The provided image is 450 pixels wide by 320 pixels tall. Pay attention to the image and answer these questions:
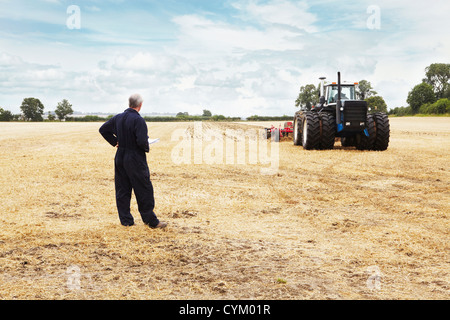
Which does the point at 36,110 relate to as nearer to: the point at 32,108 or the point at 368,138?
the point at 32,108

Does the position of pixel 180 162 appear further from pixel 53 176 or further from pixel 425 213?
pixel 425 213

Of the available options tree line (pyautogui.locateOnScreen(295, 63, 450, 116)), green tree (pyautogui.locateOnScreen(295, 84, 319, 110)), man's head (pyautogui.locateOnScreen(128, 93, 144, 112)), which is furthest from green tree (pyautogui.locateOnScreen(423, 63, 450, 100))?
man's head (pyautogui.locateOnScreen(128, 93, 144, 112))

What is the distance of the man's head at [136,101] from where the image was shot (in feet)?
→ 19.4

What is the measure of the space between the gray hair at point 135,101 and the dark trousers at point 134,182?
66 cm

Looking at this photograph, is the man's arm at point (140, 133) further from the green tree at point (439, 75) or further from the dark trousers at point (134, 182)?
the green tree at point (439, 75)

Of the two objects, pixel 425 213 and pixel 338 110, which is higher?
pixel 338 110

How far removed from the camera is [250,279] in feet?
14.4

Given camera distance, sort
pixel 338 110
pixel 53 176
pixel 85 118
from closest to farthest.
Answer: pixel 53 176 < pixel 338 110 < pixel 85 118

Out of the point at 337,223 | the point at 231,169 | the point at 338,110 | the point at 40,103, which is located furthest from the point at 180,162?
the point at 40,103

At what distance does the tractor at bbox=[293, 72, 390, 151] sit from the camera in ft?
53.8

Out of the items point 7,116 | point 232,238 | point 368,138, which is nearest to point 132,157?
point 232,238

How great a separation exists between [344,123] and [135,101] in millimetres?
12111

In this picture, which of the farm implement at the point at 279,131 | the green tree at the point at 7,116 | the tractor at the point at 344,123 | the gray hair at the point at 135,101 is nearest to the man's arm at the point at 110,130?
the gray hair at the point at 135,101

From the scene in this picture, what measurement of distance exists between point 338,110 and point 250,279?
1325 centimetres
